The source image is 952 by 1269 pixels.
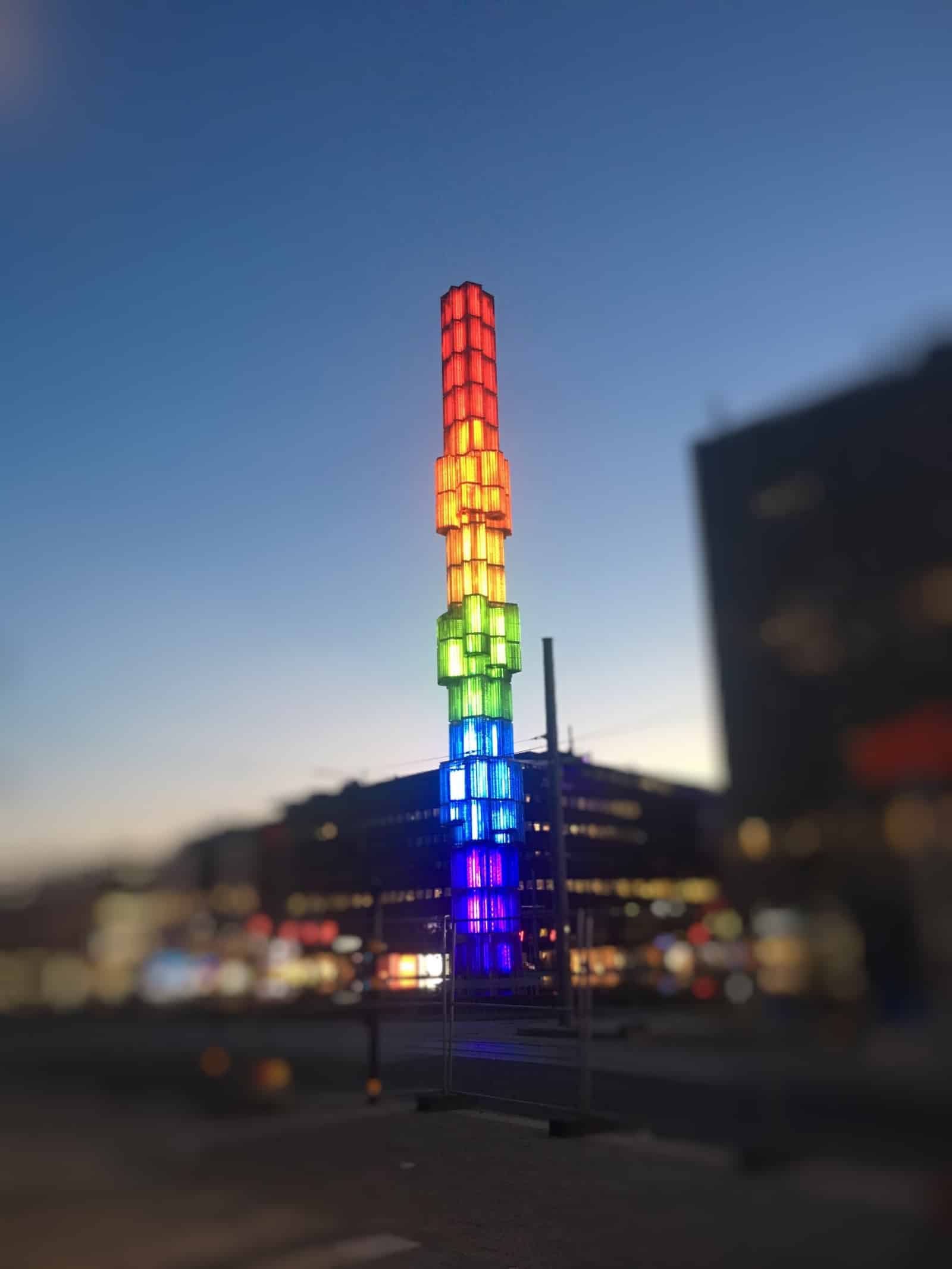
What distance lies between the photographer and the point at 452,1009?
9.63m

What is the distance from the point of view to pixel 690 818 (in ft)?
6.38

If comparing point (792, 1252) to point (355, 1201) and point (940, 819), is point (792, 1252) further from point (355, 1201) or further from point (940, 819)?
point (355, 1201)

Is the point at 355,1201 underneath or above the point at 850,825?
underneath

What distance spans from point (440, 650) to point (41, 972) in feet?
67.0

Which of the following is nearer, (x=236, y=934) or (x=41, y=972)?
(x=41, y=972)

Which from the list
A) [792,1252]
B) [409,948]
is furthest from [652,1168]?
[409,948]

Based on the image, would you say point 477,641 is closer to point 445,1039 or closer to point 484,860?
point 484,860

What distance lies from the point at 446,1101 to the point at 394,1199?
12.0 feet

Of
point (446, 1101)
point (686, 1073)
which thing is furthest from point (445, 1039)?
point (686, 1073)

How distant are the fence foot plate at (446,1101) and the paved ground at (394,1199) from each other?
1112 millimetres

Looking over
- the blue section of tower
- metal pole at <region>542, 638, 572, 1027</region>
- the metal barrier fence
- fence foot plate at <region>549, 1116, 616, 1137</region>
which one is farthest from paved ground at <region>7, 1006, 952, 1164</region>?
metal pole at <region>542, 638, 572, 1027</region>

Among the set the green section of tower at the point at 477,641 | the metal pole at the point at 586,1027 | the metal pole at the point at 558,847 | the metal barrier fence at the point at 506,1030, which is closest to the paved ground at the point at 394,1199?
the metal pole at the point at 586,1027

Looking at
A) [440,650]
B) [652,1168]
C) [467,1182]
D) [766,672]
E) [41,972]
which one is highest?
[440,650]

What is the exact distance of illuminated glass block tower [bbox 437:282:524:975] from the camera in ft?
30.0
